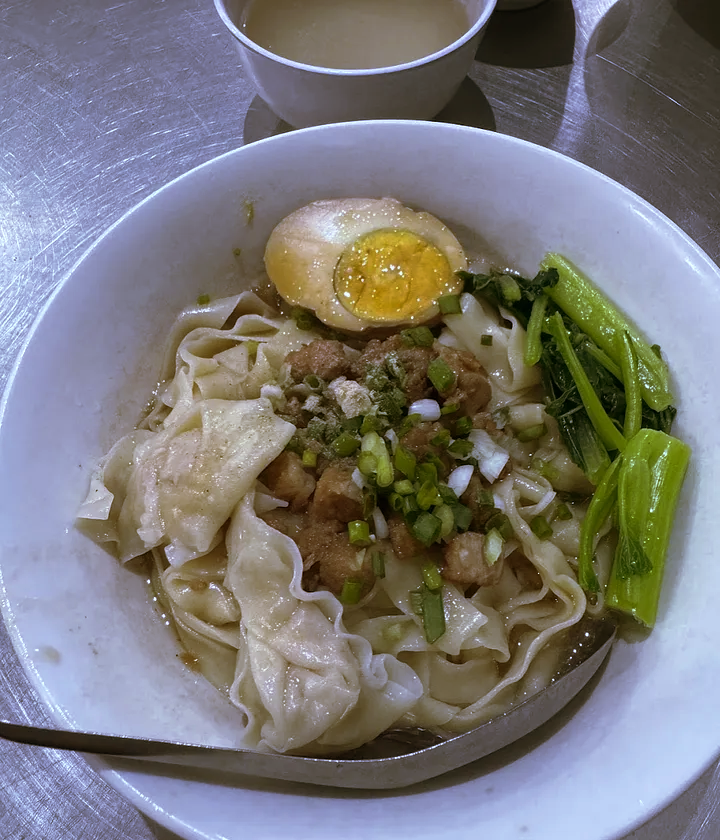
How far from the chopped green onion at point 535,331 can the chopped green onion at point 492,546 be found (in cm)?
56

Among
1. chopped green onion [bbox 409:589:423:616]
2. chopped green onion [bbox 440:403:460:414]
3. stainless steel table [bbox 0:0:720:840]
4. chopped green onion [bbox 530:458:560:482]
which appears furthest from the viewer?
stainless steel table [bbox 0:0:720:840]

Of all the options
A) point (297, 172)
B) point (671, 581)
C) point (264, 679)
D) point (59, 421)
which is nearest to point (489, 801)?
point (264, 679)

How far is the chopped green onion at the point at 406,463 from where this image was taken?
180 cm

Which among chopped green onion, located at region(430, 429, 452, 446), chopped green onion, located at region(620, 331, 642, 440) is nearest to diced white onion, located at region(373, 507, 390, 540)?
chopped green onion, located at region(430, 429, 452, 446)

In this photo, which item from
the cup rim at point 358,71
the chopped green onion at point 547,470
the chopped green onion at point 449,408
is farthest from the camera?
the cup rim at point 358,71

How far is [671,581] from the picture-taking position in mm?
1735

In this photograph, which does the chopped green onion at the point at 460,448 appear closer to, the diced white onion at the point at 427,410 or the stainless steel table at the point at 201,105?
the diced white onion at the point at 427,410

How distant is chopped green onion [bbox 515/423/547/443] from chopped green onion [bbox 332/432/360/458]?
55 centimetres

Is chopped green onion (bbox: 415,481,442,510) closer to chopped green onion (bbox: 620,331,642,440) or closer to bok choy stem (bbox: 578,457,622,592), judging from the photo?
bok choy stem (bbox: 578,457,622,592)

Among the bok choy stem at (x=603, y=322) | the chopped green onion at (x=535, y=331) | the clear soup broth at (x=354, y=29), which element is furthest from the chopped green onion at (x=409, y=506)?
the clear soup broth at (x=354, y=29)

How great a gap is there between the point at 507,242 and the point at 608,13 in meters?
1.95

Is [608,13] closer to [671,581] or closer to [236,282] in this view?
[236,282]

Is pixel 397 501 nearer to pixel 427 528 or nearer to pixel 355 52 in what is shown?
pixel 427 528

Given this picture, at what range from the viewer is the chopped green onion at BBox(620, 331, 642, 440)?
1853mm
